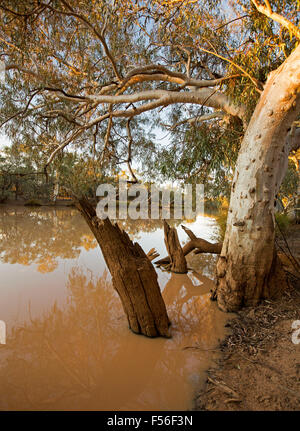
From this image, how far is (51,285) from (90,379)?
179 cm

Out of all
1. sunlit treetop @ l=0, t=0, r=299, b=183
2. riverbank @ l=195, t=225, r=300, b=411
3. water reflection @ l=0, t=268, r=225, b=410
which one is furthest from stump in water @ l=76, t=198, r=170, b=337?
sunlit treetop @ l=0, t=0, r=299, b=183

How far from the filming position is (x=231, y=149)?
12.9ft

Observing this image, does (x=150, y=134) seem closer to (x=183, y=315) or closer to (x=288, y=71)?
(x=288, y=71)

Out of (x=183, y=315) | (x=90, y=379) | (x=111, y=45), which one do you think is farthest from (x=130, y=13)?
(x=90, y=379)

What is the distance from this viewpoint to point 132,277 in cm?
177

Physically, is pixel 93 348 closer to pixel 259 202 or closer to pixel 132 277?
pixel 132 277

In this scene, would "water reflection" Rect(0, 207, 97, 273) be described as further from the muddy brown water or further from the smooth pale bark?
the smooth pale bark

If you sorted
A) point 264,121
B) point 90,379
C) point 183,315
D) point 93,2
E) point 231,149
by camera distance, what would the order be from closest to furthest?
point 90,379 < point 264,121 < point 183,315 < point 93,2 < point 231,149

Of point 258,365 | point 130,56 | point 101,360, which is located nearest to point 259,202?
point 258,365

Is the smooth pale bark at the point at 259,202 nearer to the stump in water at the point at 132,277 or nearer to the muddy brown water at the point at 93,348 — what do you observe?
the muddy brown water at the point at 93,348

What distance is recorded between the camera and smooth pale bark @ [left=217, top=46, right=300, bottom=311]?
2070mm

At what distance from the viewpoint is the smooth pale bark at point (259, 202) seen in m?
2.07

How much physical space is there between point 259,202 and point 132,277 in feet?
4.16

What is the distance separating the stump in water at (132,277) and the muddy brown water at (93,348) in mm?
133
